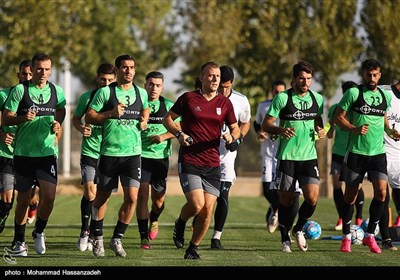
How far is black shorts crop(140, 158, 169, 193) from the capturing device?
17.0 m

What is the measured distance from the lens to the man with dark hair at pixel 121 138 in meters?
14.6

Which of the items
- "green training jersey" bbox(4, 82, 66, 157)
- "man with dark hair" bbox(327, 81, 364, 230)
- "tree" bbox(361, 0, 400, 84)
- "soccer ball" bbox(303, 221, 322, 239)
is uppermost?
"tree" bbox(361, 0, 400, 84)

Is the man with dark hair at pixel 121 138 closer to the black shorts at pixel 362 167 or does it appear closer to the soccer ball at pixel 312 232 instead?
the black shorts at pixel 362 167

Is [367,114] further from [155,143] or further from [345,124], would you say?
[155,143]

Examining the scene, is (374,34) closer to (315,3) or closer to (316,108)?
(315,3)

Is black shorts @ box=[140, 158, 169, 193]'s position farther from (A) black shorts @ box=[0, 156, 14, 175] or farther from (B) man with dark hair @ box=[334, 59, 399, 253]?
(B) man with dark hair @ box=[334, 59, 399, 253]

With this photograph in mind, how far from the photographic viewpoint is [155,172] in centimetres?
1719

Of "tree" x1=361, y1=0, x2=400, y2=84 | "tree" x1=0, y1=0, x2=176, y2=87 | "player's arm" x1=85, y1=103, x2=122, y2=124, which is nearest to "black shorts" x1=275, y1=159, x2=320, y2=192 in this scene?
"player's arm" x1=85, y1=103, x2=122, y2=124

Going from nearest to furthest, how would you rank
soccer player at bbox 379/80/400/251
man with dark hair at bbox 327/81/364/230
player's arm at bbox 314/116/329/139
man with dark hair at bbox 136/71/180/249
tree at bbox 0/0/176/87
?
1. player's arm at bbox 314/116/329/139
2. soccer player at bbox 379/80/400/251
3. man with dark hair at bbox 136/71/180/249
4. man with dark hair at bbox 327/81/364/230
5. tree at bbox 0/0/176/87

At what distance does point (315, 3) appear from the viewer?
4338cm

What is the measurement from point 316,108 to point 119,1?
48773 millimetres

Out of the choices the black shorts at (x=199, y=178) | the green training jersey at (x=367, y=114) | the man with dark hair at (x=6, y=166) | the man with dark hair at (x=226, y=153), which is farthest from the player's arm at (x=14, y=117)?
the green training jersey at (x=367, y=114)

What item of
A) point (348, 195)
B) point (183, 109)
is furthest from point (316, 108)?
point (183, 109)

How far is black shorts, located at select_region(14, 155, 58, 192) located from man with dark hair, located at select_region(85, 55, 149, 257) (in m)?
0.65
